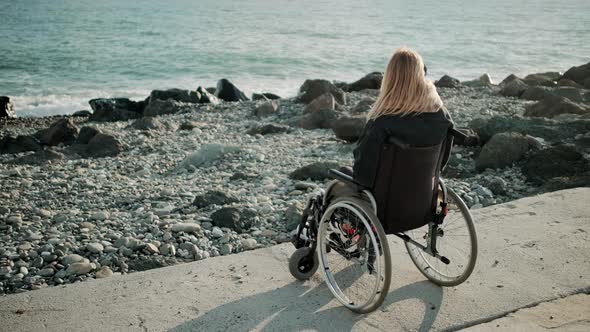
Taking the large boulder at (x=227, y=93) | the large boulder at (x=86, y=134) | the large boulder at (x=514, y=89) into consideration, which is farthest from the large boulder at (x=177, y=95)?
the large boulder at (x=514, y=89)

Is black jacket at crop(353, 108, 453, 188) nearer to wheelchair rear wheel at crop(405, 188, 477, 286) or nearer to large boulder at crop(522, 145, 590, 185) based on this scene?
wheelchair rear wheel at crop(405, 188, 477, 286)

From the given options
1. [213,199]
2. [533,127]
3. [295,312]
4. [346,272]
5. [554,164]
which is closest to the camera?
[295,312]

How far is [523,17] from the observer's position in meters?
51.6

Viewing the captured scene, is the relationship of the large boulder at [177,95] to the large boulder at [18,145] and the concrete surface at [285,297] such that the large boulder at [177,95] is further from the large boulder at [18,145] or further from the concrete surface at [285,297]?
the concrete surface at [285,297]

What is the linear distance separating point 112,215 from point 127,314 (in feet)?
8.32

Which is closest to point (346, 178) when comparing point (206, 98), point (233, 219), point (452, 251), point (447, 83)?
point (452, 251)

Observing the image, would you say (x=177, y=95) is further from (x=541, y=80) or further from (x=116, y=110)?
(x=541, y=80)

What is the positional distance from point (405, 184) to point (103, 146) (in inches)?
273

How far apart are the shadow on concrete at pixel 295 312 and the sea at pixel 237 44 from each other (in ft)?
52.2

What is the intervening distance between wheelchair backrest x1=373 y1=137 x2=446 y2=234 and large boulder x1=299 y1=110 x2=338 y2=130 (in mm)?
7050

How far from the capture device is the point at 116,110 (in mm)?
14102

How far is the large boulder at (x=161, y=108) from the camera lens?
13.5 metres

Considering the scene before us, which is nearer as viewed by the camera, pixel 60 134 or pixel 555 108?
pixel 555 108

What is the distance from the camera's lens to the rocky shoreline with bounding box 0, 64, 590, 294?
473 centimetres
